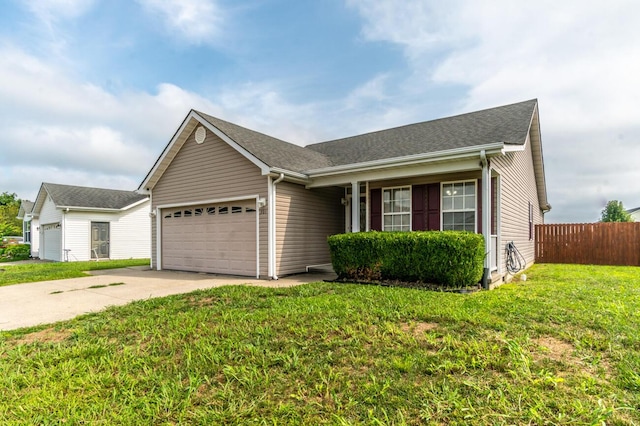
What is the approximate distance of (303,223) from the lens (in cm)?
979

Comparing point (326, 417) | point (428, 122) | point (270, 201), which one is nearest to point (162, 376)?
point (326, 417)

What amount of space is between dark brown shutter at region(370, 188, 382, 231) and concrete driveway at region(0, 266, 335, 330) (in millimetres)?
2024

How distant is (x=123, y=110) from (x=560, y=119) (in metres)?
22.0

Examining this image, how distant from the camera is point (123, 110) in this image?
17469 mm

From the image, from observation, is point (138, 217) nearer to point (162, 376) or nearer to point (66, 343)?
point (66, 343)

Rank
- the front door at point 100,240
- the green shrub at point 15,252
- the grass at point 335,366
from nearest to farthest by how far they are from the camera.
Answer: the grass at point 335,366, the front door at point 100,240, the green shrub at point 15,252

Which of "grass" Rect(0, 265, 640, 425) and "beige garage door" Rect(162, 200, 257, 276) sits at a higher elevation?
"beige garage door" Rect(162, 200, 257, 276)

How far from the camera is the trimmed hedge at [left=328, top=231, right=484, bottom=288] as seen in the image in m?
6.41

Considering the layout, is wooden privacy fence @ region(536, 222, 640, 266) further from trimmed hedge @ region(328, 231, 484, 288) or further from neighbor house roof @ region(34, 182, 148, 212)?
neighbor house roof @ region(34, 182, 148, 212)

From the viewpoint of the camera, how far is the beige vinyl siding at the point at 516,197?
8180 mm

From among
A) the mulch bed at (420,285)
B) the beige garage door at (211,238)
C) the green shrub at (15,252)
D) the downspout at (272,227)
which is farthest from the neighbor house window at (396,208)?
the green shrub at (15,252)

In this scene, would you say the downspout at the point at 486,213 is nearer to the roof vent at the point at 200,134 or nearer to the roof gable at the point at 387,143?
the roof gable at the point at 387,143

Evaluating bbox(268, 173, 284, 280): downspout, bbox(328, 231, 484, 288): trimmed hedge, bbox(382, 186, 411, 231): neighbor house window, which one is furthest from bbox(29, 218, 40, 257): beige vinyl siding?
bbox(382, 186, 411, 231): neighbor house window

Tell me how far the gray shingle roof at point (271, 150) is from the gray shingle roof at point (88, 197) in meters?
10.3
